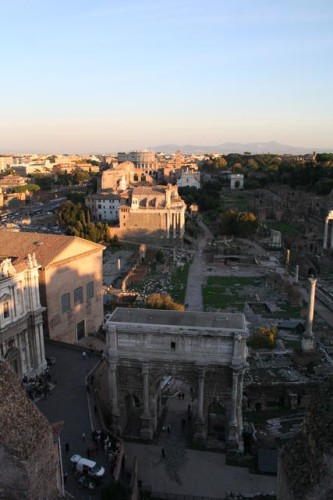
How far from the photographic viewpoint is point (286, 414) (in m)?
21.9

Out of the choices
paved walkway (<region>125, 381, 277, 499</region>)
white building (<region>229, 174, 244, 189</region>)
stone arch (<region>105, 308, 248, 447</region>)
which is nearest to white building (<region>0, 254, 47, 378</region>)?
stone arch (<region>105, 308, 248, 447</region>)

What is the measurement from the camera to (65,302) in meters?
27.3

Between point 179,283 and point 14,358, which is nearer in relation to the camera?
point 14,358

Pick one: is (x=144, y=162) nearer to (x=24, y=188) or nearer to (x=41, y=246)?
(x=24, y=188)

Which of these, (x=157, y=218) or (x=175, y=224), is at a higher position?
(x=157, y=218)

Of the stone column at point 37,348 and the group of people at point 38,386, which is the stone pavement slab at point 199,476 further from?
the stone column at point 37,348

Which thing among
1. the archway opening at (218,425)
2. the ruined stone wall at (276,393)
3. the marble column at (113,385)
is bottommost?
the archway opening at (218,425)

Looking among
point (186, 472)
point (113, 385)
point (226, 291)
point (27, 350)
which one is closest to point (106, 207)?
point (226, 291)

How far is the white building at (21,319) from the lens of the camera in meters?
20.4

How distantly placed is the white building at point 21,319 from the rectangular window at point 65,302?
419 cm

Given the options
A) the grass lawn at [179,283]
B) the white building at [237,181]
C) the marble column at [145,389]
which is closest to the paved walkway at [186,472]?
the marble column at [145,389]

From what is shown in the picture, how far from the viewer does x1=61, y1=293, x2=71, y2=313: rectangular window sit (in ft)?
88.7

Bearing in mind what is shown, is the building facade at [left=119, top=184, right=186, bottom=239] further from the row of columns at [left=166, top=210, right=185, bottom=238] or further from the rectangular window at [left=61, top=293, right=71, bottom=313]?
the rectangular window at [left=61, top=293, right=71, bottom=313]

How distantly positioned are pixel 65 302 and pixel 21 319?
590 centimetres
